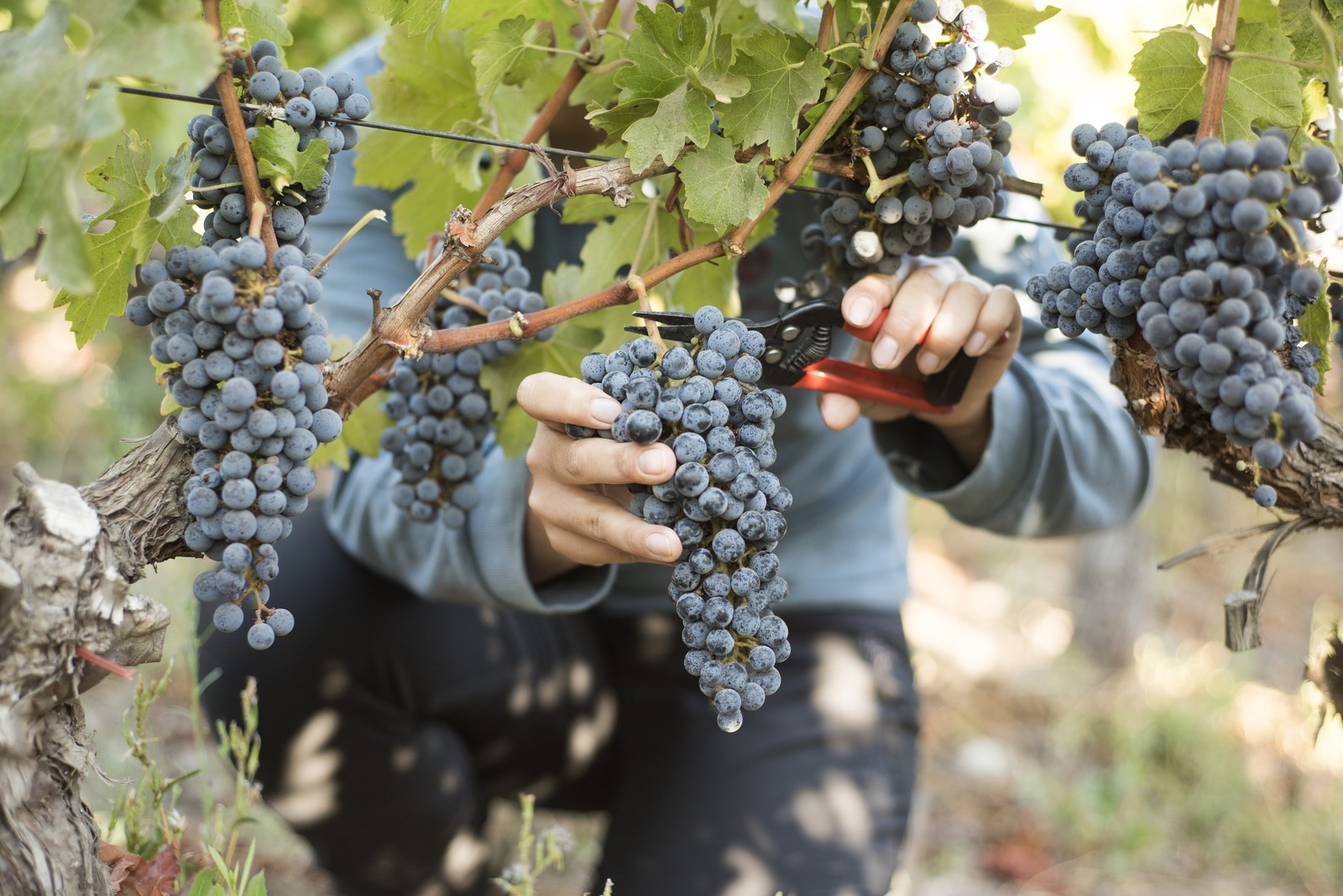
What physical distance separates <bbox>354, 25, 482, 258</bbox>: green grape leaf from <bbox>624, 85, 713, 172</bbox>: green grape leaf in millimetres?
277

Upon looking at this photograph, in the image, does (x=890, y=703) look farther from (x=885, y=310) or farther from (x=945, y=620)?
(x=945, y=620)

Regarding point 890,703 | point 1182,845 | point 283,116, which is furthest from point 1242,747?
point 283,116

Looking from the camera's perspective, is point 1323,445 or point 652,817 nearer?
point 1323,445

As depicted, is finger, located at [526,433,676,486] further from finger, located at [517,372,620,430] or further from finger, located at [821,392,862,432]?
finger, located at [821,392,862,432]

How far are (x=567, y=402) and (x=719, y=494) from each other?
154mm

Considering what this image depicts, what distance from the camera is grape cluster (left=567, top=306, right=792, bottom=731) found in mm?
822

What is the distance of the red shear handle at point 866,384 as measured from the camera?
42.7 inches

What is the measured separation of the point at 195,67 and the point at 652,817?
1409mm

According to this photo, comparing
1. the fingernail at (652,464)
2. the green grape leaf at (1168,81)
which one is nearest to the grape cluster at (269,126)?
the fingernail at (652,464)

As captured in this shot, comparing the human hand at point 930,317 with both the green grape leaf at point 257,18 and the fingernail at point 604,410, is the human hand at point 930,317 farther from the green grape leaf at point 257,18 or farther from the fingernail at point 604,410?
the green grape leaf at point 257,18

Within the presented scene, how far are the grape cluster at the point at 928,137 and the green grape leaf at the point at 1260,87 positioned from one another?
187 mm

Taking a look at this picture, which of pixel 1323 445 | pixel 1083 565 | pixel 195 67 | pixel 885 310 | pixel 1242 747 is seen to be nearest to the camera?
pixel 195 67

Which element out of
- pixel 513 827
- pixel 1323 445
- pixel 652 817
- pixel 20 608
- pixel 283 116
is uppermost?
pixel 283 116

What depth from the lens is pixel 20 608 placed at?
74cm
